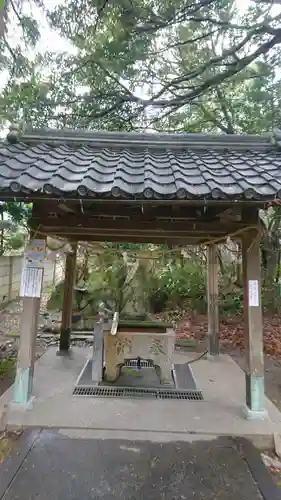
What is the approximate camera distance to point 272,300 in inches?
371

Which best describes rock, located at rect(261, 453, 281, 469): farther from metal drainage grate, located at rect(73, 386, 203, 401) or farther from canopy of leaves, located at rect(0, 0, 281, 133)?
canopy of leaves, located at rect(0, 0, 281, 133)

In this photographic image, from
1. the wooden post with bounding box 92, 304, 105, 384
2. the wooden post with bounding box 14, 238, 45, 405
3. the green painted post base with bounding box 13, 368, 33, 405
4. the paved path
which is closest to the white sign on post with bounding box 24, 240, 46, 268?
the wooden post with bounding box 14, 238, 45, 405

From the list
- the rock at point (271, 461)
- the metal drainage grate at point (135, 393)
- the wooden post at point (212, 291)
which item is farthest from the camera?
the wooden post at point (212, 291)

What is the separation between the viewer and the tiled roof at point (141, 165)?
2939 mm

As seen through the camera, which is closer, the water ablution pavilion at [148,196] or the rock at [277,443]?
the water ablution pavilion at [148,196]

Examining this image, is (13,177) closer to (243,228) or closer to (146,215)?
(146,215)

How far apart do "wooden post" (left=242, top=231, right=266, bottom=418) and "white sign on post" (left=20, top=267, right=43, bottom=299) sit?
7.76ft

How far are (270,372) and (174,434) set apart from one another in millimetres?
3082

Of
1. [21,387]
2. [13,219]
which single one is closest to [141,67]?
[13,219]

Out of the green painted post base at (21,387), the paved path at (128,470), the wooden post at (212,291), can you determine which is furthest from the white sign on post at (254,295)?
the green painted post base at (21,387)

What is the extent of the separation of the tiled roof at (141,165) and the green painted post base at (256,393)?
83.7 inches

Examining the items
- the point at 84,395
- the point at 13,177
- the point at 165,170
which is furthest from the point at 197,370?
the point at 13,177

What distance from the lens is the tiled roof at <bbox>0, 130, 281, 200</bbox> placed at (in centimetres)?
294

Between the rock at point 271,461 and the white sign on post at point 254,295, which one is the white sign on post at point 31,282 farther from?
the rock at point 271,461
